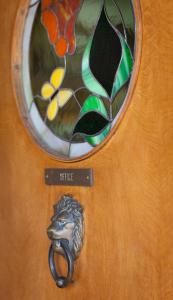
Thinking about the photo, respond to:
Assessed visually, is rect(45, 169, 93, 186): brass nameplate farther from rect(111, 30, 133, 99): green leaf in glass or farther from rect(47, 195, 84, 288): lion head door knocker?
rect(111, 30, 133, 99): green leaf in glass

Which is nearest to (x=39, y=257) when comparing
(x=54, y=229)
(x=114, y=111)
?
(x=54, y=229)

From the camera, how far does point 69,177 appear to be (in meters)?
0.93

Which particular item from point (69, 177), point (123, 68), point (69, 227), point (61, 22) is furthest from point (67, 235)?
point (61, 22)

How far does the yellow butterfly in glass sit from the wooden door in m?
0.10

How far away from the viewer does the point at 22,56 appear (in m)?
1.08

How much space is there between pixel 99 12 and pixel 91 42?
7 cm

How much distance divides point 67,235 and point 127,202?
163mm

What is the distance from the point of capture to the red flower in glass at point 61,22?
95 centimetres

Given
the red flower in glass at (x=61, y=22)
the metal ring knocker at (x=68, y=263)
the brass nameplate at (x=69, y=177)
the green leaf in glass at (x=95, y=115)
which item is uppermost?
the red flower in glass at (x=61, y=22)

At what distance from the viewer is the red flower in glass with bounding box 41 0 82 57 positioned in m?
0.95

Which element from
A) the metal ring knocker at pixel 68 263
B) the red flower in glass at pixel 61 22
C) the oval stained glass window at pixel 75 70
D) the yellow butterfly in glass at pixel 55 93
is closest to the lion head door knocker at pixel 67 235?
the metal ring knocker at pixel 68 263

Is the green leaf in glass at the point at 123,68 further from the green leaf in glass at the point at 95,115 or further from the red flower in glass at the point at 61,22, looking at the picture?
the red flower in glass at the point at 61,22

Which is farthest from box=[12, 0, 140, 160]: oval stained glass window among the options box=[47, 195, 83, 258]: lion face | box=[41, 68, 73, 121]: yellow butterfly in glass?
box=[47, 195, 83, 258]: lion face

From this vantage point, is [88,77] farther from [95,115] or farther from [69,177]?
[69,177]
